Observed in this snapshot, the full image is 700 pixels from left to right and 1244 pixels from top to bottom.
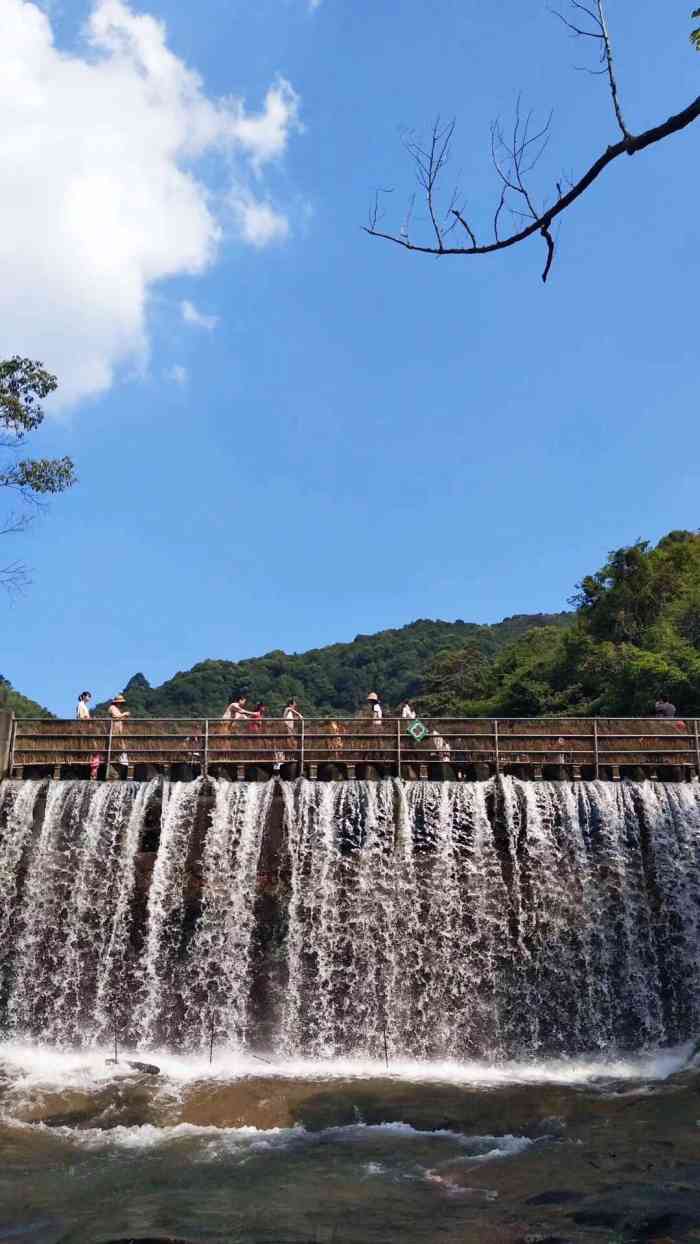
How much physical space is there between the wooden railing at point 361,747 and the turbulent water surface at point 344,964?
3.62 ft

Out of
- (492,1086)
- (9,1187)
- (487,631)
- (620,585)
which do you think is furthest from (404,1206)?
(487,631)

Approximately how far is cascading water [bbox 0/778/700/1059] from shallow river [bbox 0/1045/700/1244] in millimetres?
703

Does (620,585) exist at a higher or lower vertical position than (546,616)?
lower

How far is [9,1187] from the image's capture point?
952cm

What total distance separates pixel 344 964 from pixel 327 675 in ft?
347

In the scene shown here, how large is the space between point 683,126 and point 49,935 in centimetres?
1584

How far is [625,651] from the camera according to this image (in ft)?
121

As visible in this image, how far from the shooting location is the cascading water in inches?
619

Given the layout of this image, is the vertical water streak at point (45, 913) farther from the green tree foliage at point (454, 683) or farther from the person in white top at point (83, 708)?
the green tree foliage at point (454, 683)

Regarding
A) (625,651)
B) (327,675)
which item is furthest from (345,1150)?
(327,675)

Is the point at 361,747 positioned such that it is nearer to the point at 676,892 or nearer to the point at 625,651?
the point at 676,892

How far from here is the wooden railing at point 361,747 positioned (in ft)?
61.8

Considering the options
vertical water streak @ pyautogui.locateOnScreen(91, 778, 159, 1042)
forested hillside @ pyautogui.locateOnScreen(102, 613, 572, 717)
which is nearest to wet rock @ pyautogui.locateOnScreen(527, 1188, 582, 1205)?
vertical water streak @ pyautogui.locateOnScreen(91, 778, 159, 1042)

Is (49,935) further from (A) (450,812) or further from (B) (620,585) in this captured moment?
(B) (620,585)
